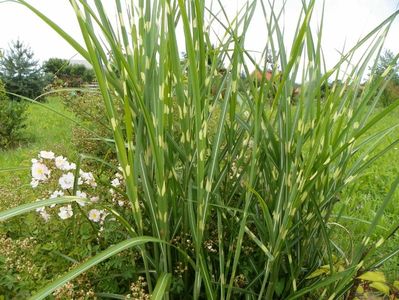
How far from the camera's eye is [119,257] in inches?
63.7

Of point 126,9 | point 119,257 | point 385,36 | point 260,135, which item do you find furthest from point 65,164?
point 385,36

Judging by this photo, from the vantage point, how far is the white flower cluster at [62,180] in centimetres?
A: 188

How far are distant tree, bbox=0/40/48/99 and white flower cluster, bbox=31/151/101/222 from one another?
899 cm

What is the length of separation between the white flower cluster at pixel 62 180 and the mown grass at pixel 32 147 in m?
0.16

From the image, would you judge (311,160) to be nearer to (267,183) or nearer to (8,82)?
(267,183)

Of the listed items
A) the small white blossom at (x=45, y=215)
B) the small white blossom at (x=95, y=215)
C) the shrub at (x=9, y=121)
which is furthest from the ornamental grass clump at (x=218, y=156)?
the shrub at (x=9, y=121)

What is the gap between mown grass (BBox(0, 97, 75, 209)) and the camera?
222 centimetres

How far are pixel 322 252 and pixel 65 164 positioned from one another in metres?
1.07

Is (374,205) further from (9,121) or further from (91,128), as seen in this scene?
(9,121)

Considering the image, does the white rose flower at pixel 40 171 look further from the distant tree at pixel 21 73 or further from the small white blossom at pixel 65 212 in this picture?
the distant tree at pixel 21 73

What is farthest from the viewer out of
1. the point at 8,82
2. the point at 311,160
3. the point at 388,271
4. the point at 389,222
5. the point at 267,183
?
the point at 8,82

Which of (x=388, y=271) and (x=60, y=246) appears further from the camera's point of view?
(x=388, y=271)

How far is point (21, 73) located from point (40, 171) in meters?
9.72

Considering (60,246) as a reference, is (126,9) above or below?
above
